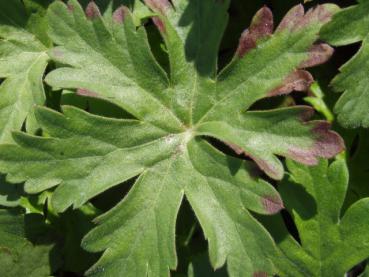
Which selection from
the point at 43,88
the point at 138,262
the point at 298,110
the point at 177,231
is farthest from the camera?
the point at 177,231

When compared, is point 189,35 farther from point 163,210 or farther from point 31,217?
point 31,217

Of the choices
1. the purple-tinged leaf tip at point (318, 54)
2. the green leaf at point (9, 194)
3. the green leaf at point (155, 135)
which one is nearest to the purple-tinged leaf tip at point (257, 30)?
the green leaf at point (155, 135)

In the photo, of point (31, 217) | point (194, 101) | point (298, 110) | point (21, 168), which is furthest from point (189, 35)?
point (31, 217)

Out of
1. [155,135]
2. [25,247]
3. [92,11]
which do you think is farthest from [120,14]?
[25,247]

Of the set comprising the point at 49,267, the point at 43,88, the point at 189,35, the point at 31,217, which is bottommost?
the point at 49,267

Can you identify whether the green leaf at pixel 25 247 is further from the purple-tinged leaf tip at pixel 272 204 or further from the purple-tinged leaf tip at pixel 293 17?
the purple-tinged leaf tip at pixel 293 17

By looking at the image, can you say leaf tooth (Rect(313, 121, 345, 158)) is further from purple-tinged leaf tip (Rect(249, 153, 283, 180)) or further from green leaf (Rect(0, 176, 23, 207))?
green leaf (Rect(0, 176, 23, 207))
